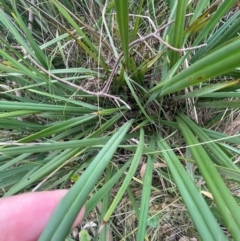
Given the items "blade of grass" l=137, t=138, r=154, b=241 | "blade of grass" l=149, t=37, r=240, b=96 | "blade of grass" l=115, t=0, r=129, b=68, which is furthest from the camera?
"blade of grass" l=137, t=138, r=154, b=241

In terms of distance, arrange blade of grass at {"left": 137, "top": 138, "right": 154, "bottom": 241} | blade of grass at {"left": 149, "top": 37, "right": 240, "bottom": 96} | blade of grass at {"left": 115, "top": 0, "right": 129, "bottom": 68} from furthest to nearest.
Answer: blade of grass at {"left": 137, "top": 138, "right": 154, "bottom": 241} → blade of grass at {"left": 115, "top": 0, "right": 129, "bottom": 68} → blade of grass at {"left": 149, "top": 37, "right": 240, "bottom": 96}

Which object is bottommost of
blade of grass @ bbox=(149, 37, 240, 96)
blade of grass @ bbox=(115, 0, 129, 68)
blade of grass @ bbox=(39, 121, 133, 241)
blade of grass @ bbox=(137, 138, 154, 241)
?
blade of grass @ bbox=(39, 121, 133, 241)

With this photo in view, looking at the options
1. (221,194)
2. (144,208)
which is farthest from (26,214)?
(221,194)

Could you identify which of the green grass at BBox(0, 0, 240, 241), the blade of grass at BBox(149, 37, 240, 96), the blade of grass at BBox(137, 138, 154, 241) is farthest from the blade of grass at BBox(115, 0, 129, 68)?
the blade of grass at BBox(137, 138, 154, 241)

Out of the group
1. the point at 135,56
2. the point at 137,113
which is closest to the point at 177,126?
the point at 137,113

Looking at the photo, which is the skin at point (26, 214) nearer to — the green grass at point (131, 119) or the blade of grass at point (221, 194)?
the green grass at point (131, 119)

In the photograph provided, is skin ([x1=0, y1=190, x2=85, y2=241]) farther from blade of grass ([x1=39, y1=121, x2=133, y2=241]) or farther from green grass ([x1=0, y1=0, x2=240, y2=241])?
blade of grass ([x1=39, y1=121, x2=133, y2=241])

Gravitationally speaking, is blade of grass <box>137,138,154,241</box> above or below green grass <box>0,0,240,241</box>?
below
